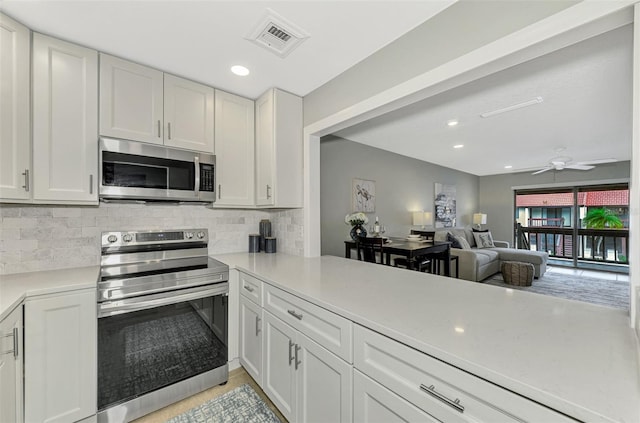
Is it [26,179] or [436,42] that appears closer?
[436,42]

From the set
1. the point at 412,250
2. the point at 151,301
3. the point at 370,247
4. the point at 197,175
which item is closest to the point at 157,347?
the point at 151,301

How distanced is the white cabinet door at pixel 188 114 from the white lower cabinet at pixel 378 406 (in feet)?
6.88

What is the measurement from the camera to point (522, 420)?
67cm

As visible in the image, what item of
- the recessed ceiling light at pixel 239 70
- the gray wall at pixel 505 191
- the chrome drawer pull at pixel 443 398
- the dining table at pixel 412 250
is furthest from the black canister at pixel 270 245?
the gray wall at pixel 505 191

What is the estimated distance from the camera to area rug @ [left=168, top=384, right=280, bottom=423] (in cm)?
165

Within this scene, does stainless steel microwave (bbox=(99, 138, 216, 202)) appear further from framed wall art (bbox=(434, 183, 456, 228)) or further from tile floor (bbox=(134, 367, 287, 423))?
framed wall art (bbox=(434, 183, 456, 228))

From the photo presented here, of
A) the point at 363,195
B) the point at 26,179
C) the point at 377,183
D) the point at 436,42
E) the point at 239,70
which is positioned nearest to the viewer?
the point at 436,42

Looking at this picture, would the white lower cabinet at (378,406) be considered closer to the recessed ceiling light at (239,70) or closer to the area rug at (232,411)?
the area rug at (232,411)

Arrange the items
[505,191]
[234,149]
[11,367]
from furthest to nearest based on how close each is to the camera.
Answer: [505,191], [234,149], [11,367]

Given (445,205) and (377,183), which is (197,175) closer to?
(377,183)

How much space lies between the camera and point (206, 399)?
1.84m

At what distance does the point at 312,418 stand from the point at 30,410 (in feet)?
4.91

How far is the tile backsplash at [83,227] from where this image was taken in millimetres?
1723

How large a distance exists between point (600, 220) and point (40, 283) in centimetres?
940
